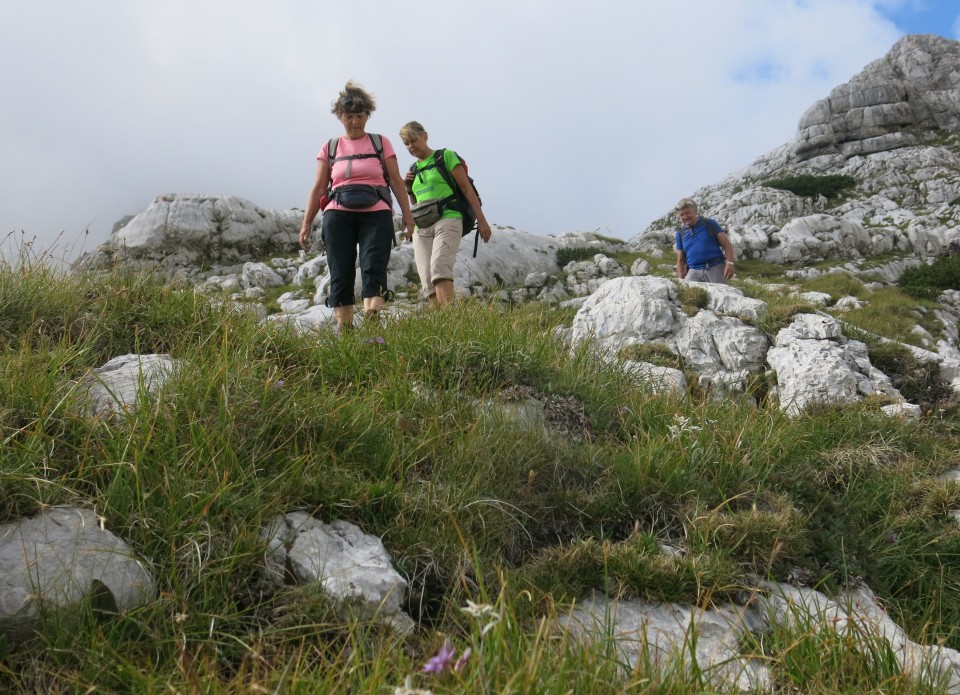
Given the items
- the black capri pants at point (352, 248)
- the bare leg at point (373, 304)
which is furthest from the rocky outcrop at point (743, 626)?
the black capri pants at point (352, 248)

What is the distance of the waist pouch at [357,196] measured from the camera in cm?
696

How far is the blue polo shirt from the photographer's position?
11672 millimetres

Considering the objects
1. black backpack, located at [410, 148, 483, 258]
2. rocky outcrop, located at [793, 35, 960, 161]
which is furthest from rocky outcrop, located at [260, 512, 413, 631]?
rocky outcrop, located at [793, 35, 960, 161]

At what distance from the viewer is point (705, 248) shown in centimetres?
1172

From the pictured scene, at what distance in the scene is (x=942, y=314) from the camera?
666 inches

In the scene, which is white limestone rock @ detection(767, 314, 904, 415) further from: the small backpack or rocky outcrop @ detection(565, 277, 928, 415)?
the small backpack

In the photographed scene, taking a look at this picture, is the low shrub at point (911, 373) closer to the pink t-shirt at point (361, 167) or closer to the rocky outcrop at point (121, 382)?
the pink t-shirt at point (361, 167)

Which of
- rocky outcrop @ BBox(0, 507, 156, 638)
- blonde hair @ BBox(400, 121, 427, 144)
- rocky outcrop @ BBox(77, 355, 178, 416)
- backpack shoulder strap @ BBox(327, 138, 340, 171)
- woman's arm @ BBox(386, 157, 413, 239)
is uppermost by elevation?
blonde hair @ BBox(400, 121, 427, 144)

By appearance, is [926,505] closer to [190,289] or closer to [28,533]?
[28,533]

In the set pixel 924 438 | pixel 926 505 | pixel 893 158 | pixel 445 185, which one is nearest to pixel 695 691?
pixel 926 505

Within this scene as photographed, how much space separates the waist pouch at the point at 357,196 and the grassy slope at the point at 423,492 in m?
2.23

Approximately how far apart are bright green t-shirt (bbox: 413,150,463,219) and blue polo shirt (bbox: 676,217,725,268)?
557cm

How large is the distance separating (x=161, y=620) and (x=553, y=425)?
2.72 metres

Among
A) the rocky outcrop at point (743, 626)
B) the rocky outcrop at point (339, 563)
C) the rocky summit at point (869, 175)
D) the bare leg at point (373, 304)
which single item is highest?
the rocky summit at point (869, 175)
